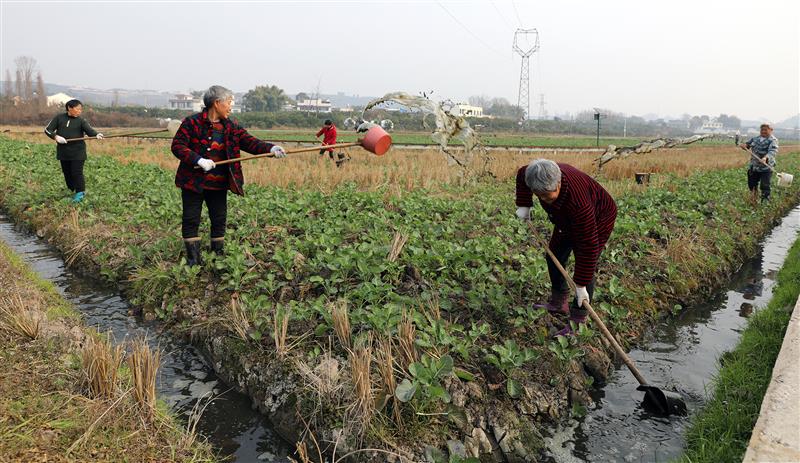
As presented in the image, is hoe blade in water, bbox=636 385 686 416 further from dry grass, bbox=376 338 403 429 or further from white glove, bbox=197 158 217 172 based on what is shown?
white glove, bbox=197 158 217 172

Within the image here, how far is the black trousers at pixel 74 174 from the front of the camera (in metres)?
8.47

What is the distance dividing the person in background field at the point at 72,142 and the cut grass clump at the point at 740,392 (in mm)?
8641

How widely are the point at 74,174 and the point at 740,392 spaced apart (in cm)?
926

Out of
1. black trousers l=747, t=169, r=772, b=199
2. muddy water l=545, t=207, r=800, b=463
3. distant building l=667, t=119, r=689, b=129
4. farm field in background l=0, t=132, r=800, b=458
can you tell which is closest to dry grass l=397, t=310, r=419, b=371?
farm field in background l=0, t=132, r=800, b=458

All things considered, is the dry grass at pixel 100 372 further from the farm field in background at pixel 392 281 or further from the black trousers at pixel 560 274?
the black trousers at pixel 560 274

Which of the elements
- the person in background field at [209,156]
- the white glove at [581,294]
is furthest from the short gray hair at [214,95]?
the white glove at [581,294]

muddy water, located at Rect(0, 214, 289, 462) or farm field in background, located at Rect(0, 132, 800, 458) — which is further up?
farm field in background, located at Rect(0, 132, 800, 458)

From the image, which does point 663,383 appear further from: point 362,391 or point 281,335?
point 281,335

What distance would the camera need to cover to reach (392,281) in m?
4.91

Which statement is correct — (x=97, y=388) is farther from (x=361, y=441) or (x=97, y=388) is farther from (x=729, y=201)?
(x=729, y=201)

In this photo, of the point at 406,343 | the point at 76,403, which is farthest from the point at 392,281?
the point at 76,403

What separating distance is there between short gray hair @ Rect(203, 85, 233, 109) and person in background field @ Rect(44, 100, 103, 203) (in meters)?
4.29

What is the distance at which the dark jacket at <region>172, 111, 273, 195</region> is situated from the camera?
4996 millimetres

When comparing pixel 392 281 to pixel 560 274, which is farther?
pixel 392 281
